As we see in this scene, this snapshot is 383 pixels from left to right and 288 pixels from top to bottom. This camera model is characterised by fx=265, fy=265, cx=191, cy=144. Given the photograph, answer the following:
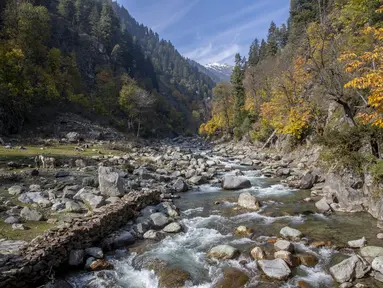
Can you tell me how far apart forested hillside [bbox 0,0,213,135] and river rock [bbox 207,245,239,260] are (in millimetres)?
33335

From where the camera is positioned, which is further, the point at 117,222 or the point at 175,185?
the point at 175,185

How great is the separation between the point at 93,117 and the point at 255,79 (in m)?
32.6

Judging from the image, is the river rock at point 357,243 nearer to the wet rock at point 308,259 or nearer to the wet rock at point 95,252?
the wet rock at point 308,259

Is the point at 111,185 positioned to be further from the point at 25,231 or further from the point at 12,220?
the point at 25,231

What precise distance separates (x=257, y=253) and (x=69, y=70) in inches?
2383

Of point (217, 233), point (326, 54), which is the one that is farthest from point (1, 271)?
point (326, 54)

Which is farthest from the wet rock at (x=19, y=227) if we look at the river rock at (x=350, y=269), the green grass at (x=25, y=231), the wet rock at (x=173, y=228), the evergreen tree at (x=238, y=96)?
the evergreen tree at (x=238, y=96)

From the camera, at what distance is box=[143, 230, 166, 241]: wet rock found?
34.9ft

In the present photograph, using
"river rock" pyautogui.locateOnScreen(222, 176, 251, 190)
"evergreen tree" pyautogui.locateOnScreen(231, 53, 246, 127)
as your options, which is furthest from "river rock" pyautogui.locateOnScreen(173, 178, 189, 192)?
"evergreen tree" pyautogui.locateOnScreen(231, 53, 246, 127)

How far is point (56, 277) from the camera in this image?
7.68 meters

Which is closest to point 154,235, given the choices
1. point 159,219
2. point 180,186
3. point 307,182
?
point 159,219

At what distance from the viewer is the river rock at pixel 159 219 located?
11.7 m

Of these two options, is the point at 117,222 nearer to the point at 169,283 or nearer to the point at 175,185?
the point at 169,283

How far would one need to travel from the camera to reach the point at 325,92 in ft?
57.3
